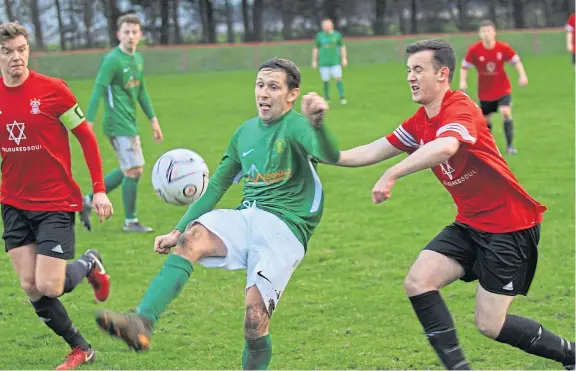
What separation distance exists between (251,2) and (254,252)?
35538mm

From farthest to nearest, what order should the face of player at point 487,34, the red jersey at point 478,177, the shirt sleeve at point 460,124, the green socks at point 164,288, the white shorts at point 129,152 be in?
the face of player at point 487,34 → the white shorts at point 129,152 → the red jersey at point 478,177 → the shirt sleeve at point 460,124 → the green socks at point 164,288

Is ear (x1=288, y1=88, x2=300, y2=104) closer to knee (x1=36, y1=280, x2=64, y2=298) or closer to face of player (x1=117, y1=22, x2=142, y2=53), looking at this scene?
knee (x1=36, y1=280, x2=64, y2=298)

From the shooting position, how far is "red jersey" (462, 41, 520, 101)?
15.4 m

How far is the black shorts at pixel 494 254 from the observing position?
18.7ft

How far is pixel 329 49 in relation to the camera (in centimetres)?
2489

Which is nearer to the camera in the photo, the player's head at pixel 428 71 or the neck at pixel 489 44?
the player's head at pixel 428 71

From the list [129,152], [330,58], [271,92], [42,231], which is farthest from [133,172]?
[330,58]

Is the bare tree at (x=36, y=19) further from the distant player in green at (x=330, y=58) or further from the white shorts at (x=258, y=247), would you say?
the white shorts at (x=258, y=247)

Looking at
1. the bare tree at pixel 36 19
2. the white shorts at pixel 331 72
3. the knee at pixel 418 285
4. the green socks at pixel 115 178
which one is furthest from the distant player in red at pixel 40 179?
the bare tree at pixel 36 19

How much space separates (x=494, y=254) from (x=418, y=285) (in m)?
0.49

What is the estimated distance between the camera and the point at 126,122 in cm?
1072

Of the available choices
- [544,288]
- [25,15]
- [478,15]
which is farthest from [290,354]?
[478,15]

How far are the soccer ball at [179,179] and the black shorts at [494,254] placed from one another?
6.78 feet

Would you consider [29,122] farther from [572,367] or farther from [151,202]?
[151,202]
